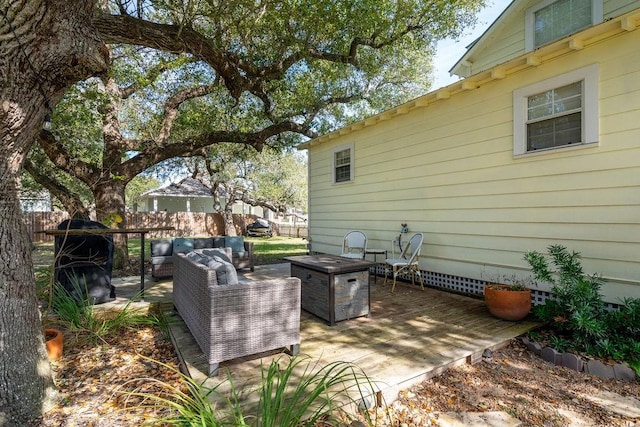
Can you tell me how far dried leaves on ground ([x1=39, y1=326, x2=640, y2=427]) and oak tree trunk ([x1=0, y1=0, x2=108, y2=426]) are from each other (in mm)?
279

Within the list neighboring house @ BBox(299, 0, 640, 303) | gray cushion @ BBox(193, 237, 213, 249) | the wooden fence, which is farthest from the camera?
the wooden fence

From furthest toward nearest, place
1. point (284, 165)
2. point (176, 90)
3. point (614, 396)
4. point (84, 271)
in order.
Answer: point (284, 165), point (176, 90), point (84, 271), point (614, 396)

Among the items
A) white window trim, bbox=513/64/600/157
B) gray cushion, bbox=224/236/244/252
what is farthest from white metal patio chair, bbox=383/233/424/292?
gray cushion, bbox=224/236/244/252

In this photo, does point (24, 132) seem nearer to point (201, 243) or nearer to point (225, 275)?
point (225, 275)

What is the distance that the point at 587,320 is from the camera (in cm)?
289

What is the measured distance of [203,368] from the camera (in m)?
2.60

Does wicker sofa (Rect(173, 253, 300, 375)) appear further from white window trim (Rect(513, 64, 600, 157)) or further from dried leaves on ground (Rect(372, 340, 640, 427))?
white window trim (Rect(513, 64, 600, 157))

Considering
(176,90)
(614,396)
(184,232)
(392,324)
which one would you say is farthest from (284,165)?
(614,396)

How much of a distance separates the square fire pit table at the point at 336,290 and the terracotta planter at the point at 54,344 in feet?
8.27

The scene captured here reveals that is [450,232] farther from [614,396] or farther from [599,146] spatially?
[614,396]

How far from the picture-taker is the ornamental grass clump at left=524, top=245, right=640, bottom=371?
2.80 metres

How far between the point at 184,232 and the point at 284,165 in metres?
7.49

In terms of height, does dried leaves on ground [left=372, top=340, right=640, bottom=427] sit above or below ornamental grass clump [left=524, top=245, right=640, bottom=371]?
below

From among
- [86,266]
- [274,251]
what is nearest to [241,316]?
[86,266]
